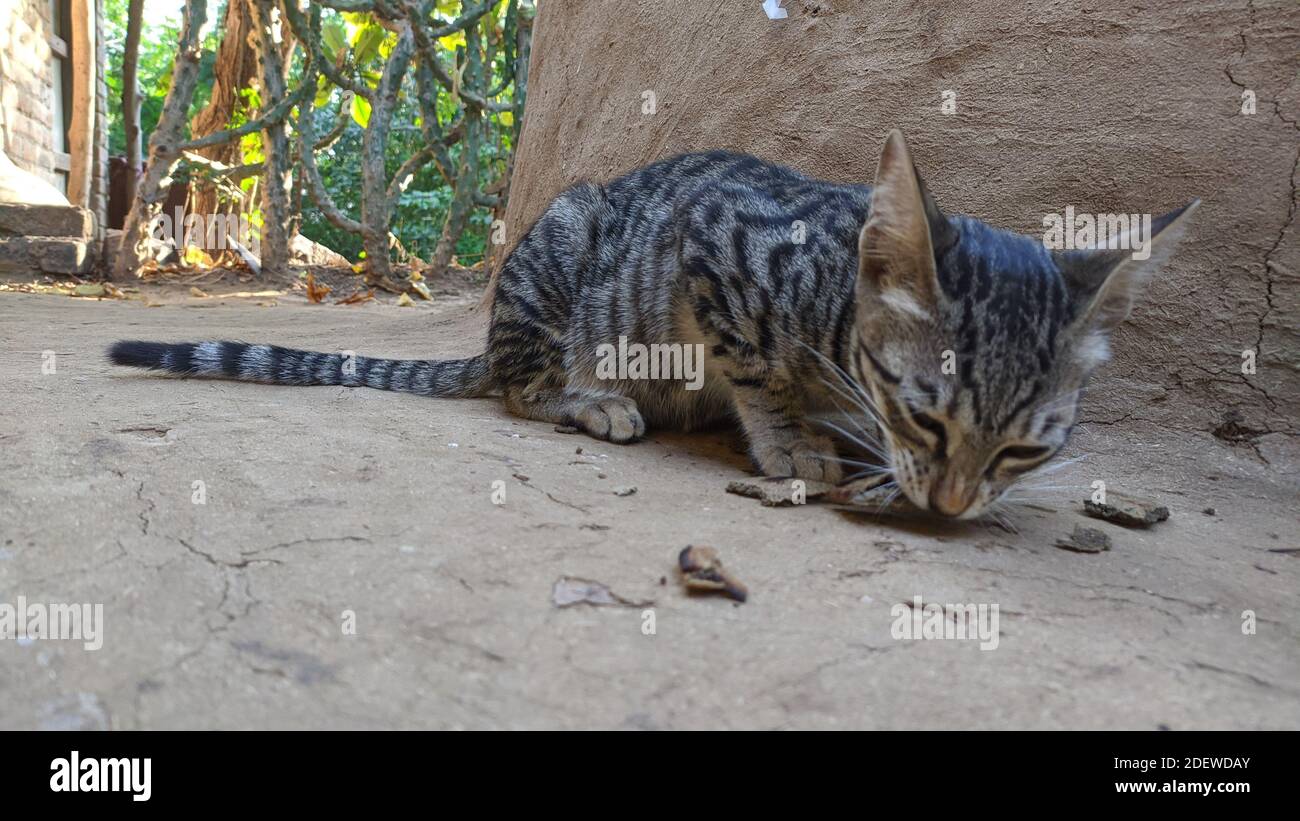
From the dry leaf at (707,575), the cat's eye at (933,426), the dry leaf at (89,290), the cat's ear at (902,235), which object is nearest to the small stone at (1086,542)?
the cat's eye at (933,426)

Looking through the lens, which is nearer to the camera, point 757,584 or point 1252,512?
point 757,584

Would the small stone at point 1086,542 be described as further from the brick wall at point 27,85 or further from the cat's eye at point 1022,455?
the brick wall at point 27,85

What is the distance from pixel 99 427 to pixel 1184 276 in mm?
3924

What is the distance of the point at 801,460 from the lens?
334 centimetres

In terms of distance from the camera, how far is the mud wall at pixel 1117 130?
3459 millimetres

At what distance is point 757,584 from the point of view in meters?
2.13

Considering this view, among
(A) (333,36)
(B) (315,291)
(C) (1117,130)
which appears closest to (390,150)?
(A) (333,36)

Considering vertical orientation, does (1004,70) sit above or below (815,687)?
above

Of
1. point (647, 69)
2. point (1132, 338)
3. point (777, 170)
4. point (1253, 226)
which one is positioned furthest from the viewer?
point (647, 69)

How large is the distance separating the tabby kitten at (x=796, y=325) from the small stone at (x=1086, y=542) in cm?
24

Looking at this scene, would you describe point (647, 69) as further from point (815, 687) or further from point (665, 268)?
point (815, 687)

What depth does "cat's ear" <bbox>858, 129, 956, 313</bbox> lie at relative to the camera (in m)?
2.60

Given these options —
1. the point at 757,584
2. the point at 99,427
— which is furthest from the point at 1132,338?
the point at 99,427
